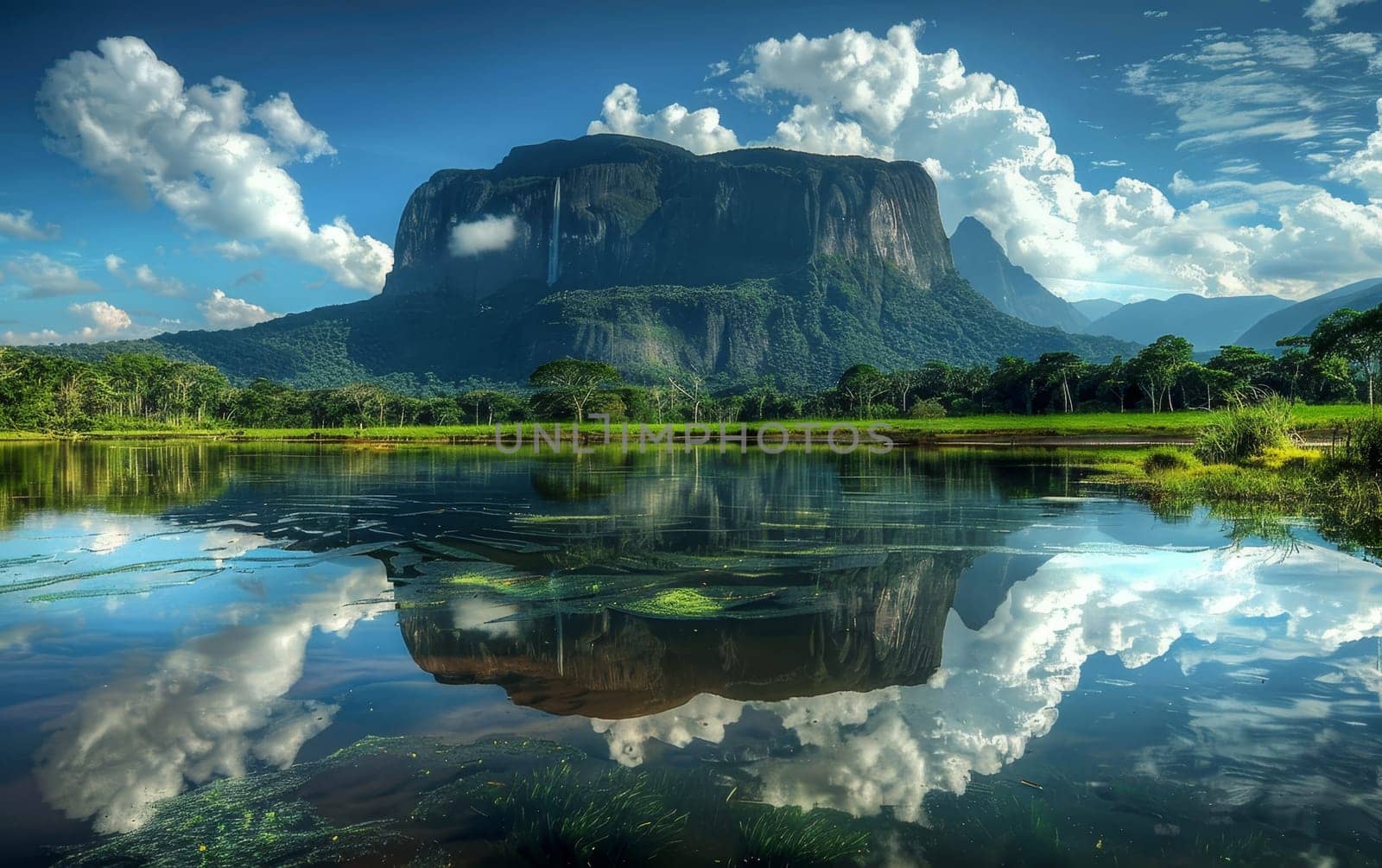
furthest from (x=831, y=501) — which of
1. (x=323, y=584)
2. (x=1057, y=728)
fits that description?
(x=1057, y=728)

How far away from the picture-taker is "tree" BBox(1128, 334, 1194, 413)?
72125 millimetres

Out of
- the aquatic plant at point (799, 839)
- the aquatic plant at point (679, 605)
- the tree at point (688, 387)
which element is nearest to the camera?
→ the aquatic plant at point (799, 839)

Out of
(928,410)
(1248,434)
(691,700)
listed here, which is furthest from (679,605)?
(928,410)

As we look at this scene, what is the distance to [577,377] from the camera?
9144cm

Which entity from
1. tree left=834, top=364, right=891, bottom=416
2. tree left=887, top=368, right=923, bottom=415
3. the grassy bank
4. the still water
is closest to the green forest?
tree left=834, top=364, right=891, bottom=416

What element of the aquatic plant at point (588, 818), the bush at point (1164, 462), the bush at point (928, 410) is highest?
the bush at point (928, 410)

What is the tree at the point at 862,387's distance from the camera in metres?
99.1

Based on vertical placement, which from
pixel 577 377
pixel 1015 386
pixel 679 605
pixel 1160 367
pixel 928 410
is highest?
pixel 577 377

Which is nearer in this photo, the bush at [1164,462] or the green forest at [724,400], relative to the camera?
the bush at [1164,462]

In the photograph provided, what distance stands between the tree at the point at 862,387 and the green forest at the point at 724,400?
225 millimetres

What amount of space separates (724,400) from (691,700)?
115421mm

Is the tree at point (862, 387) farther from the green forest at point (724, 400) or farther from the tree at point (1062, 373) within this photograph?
the tree at point (1062, 373)

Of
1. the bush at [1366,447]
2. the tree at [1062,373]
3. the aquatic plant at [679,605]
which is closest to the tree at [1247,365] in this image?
the tree at [1062,373]

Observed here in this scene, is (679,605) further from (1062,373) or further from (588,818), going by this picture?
(1062,373)
